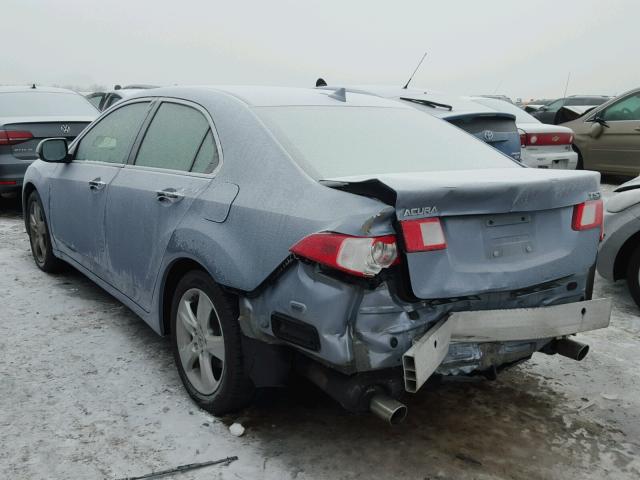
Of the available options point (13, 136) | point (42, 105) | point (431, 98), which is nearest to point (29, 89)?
point (42, 105)

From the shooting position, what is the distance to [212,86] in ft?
11.8

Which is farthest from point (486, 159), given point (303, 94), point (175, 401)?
point (175, 401)

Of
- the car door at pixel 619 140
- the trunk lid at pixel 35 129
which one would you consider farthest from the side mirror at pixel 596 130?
the trunk lid at pixel 35 129

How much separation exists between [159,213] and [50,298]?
192 cm

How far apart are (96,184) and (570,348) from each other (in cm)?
295

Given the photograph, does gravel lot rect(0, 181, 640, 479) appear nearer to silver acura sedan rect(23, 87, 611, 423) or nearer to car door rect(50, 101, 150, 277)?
silver acura sedan rect(23, 87, 611, 423)

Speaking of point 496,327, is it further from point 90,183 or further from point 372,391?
point 90,183

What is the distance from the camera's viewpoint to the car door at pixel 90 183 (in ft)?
13.5

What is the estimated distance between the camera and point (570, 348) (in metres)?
2.95

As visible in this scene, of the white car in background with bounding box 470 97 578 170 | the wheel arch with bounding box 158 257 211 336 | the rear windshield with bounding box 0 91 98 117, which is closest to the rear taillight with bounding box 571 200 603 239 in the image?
the wheel arch with bounding box 158 257 211 336

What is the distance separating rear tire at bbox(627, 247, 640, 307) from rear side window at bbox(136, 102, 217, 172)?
326cm

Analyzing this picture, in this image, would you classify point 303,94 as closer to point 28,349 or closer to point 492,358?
point 492,358

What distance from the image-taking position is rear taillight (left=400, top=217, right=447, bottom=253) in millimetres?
2357

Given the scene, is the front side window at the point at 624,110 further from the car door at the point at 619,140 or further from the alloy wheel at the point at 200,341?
the alloy wheel at the point at 200,341
